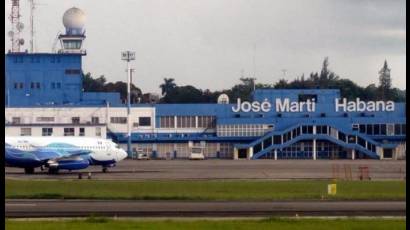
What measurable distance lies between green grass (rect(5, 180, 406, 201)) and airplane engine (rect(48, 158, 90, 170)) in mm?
17317

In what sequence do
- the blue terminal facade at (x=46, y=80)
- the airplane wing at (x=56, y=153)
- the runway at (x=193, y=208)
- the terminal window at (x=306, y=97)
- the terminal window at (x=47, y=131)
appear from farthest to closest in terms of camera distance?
1. the blue terminal facade at (x=46, y=80)
2. the terminal window at (x=306, y=97)
3. the terminal window at (x=47, y=131)
4. the airplane wing at (x=56, y=153)
5. the runway at (x=193, y=208)

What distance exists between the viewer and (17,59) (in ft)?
430

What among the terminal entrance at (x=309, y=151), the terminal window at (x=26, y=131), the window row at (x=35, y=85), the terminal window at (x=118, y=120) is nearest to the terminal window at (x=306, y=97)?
the terminal entrance at (x=309, y=151)

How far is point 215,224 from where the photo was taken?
27.3 m

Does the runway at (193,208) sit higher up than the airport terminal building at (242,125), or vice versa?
the airport terminal building at (242,125)

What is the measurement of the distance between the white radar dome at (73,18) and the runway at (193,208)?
9521 centimetres

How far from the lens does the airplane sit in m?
74.9

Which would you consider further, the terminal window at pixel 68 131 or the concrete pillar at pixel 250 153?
the terminal window at pixel 68 131

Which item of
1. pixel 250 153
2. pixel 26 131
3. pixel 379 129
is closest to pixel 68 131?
pixel 26 131

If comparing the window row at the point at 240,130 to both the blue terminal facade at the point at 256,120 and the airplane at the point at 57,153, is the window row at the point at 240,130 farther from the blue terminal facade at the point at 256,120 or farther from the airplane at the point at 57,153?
the airplane at the point at 57,153

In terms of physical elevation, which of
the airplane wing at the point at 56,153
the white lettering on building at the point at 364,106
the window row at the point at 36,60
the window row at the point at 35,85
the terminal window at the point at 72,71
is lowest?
the airplane wing at the point at 56,153

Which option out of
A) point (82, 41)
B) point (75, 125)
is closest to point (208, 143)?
point (75, 125)

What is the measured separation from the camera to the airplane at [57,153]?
2950 inches

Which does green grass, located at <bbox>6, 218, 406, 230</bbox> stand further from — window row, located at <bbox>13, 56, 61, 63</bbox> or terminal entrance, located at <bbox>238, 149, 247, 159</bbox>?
window row, located at <bbox>13, 56, 61, 63</bbox>
